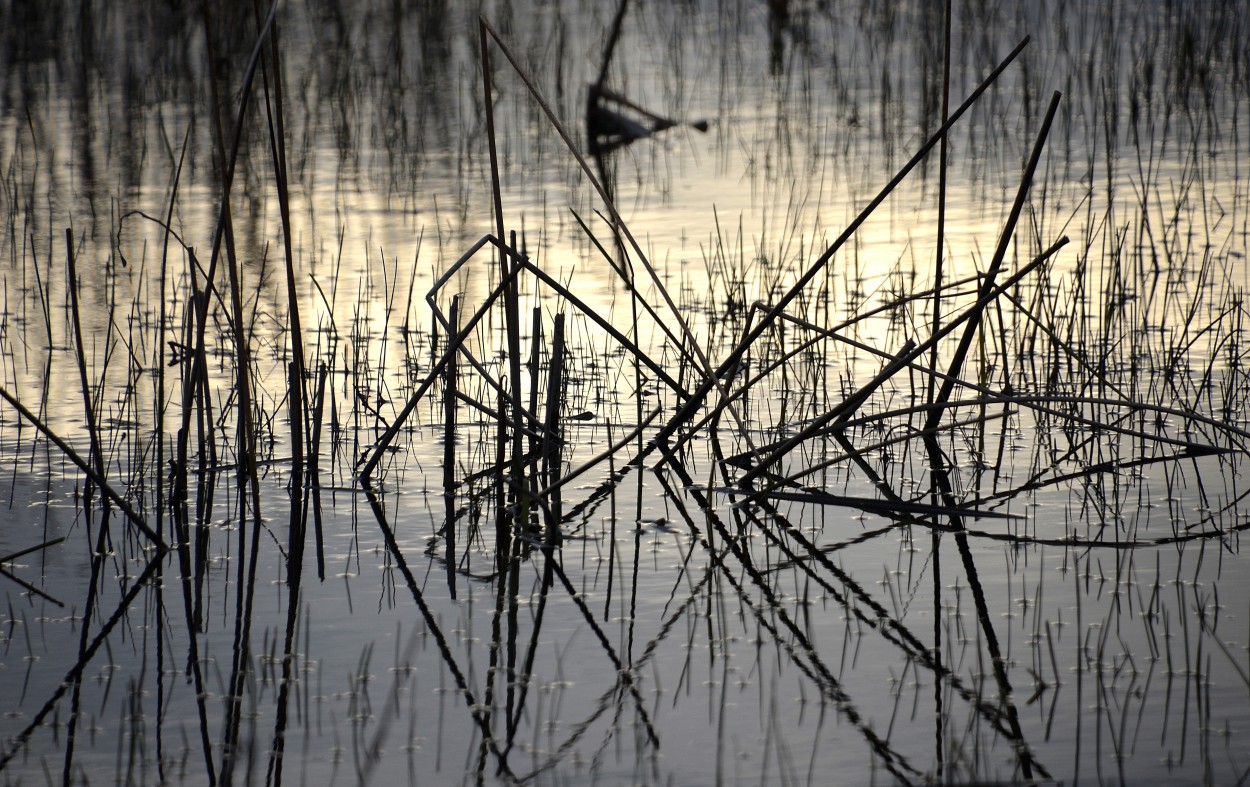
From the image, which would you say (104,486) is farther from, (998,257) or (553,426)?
(998,257)

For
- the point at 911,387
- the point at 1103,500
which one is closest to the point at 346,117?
the point at 911,387

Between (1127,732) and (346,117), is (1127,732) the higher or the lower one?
the lower one

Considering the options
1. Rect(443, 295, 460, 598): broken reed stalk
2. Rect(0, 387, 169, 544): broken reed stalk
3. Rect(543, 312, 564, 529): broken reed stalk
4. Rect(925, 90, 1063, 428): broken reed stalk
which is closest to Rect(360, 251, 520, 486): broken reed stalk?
Rect(443, 295, 460, 598): broken reed stalk

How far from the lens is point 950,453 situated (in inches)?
154

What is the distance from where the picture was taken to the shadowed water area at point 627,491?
2.46 metres

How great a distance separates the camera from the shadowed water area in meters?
2.46

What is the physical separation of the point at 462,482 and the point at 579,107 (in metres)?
6.30

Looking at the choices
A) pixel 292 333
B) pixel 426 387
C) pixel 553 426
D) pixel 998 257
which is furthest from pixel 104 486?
pixel 998 257

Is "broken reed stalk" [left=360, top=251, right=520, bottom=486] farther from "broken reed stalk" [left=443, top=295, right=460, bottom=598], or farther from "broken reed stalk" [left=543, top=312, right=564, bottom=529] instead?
"broken reed stalk" [left=543, top=312, right=564, bottom=529]

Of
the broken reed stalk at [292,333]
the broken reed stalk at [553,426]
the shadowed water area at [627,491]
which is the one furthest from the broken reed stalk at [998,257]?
the broken reed stalk at [292,333]

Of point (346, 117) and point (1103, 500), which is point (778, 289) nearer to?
point (1103, 500)

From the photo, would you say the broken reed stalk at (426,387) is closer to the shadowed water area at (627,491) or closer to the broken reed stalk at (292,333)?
the shadowed water area at (627,491)

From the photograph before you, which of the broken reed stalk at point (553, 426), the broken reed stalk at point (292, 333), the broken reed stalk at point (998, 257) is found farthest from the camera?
the broken reed stalk at point (553, 426)

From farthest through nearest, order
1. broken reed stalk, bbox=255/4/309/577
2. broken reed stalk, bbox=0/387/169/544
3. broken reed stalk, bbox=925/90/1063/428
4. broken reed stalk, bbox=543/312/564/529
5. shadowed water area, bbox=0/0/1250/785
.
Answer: broken reed stalk, bbox=543/312/564/529
broken reed stalk, bbox=925/90/1063/428
broken reed stalk, bbox=255/4/309/577
broken reed stalk, bbox=0/387/169/544
shadowed water area, bbox=0/0/1250/785
